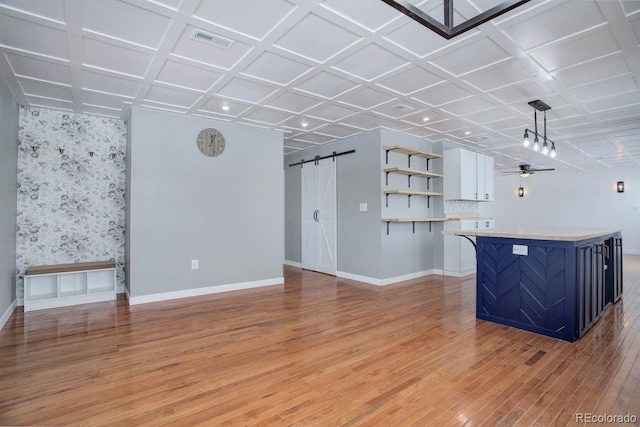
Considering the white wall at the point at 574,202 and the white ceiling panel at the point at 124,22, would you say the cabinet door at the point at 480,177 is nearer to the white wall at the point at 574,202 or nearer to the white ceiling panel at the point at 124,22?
the white wall at the point at 574,202

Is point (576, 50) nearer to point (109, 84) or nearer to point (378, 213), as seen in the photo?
point (378, 213)

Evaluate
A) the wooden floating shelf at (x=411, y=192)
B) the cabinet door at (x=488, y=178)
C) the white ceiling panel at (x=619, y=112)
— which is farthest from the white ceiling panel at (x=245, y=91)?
the cabinet door at (x=488, y=178)

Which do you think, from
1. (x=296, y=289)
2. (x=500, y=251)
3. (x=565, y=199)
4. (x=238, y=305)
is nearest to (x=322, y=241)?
(x=296, y=289)

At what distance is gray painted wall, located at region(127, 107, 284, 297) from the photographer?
14.3 ft

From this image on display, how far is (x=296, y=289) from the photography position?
17.1 ft

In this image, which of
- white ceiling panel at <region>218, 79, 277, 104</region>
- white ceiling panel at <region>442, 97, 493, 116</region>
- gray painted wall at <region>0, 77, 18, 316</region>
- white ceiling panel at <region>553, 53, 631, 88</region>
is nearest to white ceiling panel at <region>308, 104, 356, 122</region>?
white ceiling panel at <region>218, 79, 277, 104</region>

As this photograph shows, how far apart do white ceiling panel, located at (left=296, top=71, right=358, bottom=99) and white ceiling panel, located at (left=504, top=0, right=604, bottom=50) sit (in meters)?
1.56

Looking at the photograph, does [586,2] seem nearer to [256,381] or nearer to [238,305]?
[256,381]

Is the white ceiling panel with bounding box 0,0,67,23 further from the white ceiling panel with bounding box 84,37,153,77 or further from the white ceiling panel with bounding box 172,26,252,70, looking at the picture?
the white ceiling panel with bounding box 172,26,252,70

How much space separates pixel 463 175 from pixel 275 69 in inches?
172

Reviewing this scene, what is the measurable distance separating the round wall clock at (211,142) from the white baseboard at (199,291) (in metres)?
2.02

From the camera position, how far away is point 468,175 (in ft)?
20.7

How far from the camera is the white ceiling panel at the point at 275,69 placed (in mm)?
3010

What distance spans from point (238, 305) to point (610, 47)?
467 cm
